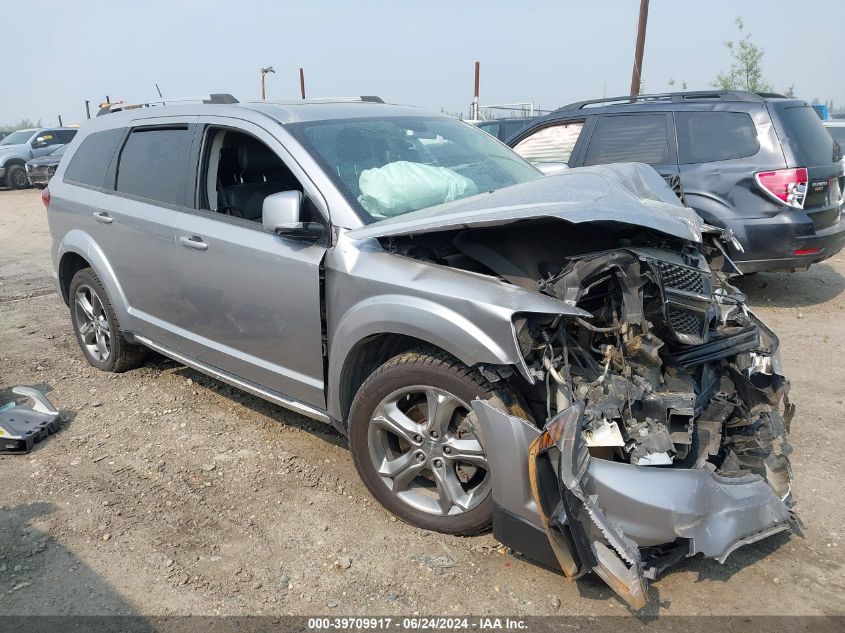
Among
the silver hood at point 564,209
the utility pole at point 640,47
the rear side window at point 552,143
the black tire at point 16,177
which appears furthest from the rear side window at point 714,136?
the black tire at point 16,177

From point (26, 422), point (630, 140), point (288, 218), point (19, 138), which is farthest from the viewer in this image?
point (19, 138)

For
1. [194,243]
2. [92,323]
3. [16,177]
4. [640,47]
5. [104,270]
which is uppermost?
[640,47]

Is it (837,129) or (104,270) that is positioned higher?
(837,129)

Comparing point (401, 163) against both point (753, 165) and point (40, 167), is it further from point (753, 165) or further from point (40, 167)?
point (40, 167)

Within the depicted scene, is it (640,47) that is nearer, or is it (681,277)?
(681,277)

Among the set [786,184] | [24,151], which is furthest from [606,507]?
[24,151]

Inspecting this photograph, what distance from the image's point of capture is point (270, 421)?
4.25 metres

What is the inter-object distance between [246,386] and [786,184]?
4.86m

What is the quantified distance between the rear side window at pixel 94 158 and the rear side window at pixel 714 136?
16.0 ft

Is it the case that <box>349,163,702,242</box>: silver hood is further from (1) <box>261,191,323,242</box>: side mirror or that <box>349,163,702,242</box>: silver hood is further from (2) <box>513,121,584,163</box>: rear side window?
(2) <box>513,121,584,163</box>: rear side window

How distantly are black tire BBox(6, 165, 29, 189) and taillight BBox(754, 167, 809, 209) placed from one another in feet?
69.8

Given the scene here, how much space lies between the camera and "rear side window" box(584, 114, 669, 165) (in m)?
6.51

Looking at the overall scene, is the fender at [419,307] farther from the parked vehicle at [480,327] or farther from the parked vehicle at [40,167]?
the parked vehicle at [40,167]

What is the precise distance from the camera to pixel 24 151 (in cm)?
2053
